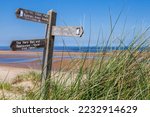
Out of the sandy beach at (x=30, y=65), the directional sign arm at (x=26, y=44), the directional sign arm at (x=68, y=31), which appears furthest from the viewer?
the directional sign arm at (x=68, y=31)

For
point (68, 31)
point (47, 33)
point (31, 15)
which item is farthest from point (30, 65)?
point (31, 15)

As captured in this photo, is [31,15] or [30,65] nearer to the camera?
[31,15]

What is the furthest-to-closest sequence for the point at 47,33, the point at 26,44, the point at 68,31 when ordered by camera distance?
the point at 47,33 < the point at 68,31 < the point at 26,44

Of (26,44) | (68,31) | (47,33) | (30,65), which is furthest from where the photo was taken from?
(30,65)

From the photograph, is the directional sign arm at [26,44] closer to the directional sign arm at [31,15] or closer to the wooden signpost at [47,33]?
the wooden signpost at [47,33]

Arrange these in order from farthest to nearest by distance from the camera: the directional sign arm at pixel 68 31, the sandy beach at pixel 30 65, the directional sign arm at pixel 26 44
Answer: the directional sign arm at pixel 68 31 → the directional sign arm at pixel 26 44 → the sandy beach at pixel 30 65

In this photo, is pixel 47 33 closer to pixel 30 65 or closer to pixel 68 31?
pixel 68 31

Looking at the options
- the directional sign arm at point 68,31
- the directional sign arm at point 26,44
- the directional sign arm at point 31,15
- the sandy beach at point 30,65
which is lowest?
the sandy beach at point 30,65

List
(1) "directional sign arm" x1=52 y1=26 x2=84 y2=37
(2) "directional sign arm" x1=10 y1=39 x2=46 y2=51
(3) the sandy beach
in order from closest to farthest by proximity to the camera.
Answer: (3) the sandy beach, (2) "directional sign arm" x1=10 y1=39 x2=46 y2=51, (1) "directional sign arm" x1=52 y1=26 x2=84 y2=37

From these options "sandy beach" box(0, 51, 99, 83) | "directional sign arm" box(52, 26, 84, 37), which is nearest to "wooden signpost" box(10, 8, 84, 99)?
"directional sign arm" box(52, 26, 84, 37)

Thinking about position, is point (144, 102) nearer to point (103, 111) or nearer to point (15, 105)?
point (103, 111)

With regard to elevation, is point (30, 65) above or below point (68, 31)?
below

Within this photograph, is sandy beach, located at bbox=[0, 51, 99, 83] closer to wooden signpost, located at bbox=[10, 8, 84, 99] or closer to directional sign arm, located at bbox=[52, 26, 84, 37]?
wooden signpost, located at bbox=[10, 8, 84, 99]

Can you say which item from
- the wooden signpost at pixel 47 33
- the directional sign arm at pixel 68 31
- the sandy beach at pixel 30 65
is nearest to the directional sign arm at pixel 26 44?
the wooden signpost at pixel 47 33
